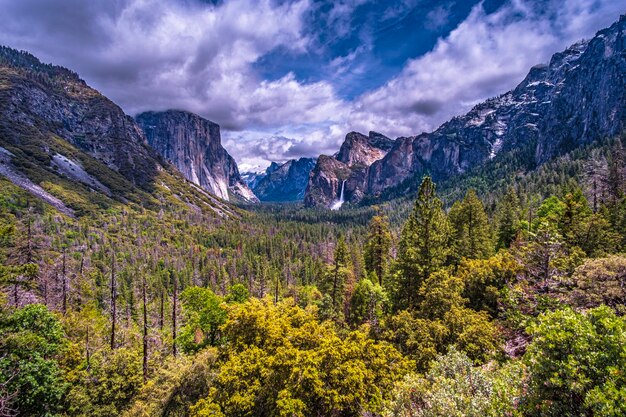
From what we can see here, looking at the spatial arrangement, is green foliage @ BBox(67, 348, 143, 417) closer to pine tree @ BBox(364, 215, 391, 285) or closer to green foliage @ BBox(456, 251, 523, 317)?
green foliage @ BBox(456, 251, 523, 317)

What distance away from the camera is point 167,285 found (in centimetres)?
11738

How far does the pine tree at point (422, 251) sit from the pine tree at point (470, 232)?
30.4ft

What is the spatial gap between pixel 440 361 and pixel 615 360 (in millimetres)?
8490

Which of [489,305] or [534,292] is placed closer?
[534,292]

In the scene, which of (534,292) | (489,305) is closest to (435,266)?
(489,305)

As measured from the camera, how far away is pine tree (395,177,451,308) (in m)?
32.6

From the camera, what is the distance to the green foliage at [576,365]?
27.9 feet

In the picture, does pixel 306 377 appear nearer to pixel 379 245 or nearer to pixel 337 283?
pixel 337 283

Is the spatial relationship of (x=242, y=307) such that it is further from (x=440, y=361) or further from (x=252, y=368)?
(x=440, y=361)

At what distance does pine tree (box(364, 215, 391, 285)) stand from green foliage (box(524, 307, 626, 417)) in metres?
39.0

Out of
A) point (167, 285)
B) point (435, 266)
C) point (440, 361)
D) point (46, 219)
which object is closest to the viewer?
point (440, 361)

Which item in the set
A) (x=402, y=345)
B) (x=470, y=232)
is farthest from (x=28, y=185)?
(x=402, y=345)

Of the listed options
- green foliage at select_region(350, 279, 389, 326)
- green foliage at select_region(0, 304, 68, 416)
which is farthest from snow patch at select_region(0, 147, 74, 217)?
green foliage at select_region(350, 279, 389, 326)

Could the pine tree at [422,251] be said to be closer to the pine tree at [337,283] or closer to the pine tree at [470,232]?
the pine tree at [470,232]
